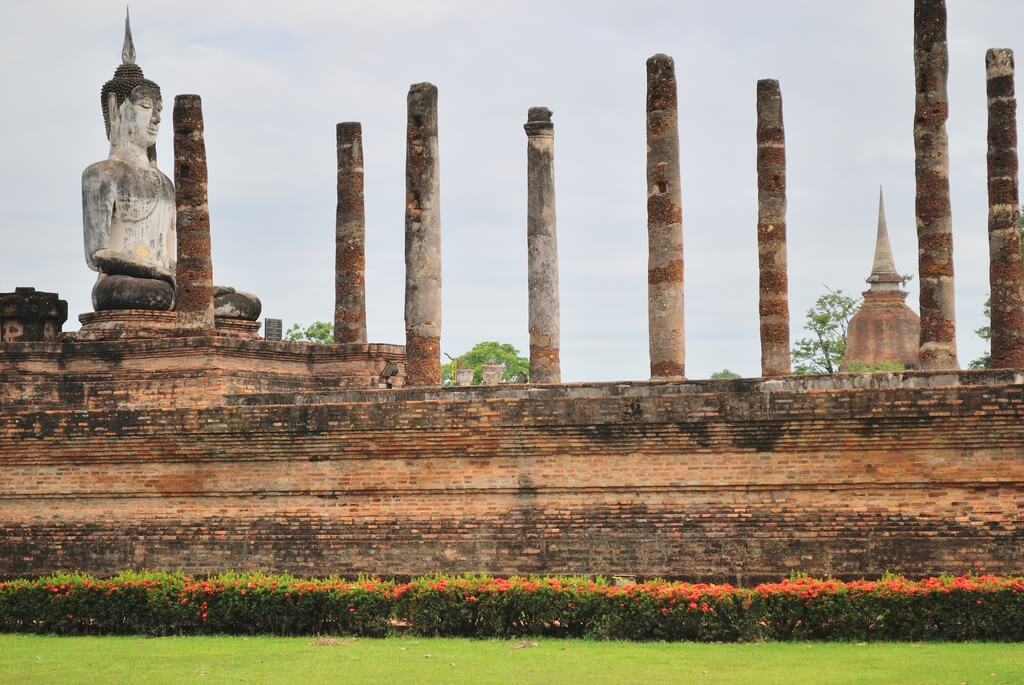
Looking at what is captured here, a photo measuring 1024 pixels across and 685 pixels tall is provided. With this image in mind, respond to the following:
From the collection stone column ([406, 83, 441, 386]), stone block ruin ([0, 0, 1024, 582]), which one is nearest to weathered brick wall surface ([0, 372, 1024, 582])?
stone block ruin ([0, 0, 1024, 582])

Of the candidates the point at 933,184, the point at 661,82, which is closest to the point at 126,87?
the point at 661,82

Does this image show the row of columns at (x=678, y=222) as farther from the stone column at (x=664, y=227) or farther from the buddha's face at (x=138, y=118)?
the buddha's face at (x=138, y=118)

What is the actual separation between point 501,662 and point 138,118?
1536 centimetres

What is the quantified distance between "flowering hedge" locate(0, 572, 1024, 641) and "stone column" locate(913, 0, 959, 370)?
7.41m

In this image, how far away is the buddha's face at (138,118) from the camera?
26.6 meters

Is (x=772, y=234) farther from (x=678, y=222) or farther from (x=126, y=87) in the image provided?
(x=126, y=87)

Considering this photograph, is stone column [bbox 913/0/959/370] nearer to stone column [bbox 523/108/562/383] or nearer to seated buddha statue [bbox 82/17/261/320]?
stone column [bbox 523/108/562/383]

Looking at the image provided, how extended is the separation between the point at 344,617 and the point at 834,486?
15.8ft

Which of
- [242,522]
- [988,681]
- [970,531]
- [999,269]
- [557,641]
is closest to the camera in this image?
[988,681]

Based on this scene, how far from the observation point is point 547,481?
1714cm

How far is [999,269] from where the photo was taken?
22.0 meters

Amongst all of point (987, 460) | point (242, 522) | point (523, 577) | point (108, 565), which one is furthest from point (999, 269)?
point (108, 565)

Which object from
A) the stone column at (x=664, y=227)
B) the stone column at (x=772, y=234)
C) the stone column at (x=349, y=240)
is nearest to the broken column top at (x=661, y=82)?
the stone column at (x=664, y=227)

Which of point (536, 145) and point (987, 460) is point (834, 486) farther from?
point (536, 145)
